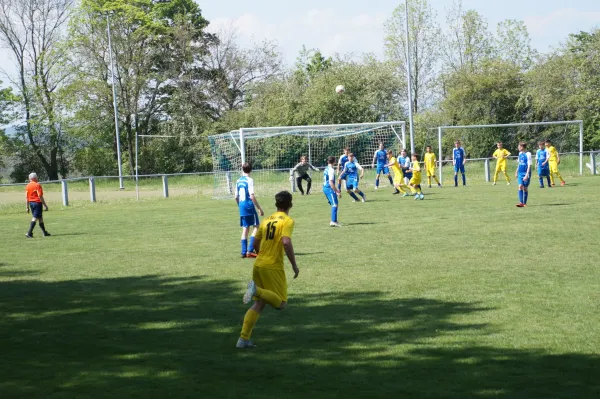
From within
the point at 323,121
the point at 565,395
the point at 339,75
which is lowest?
the point at 565,395

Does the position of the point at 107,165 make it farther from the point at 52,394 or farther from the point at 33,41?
the point at 52,394

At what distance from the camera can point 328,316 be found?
9047 mm

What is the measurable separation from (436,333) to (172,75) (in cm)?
4995

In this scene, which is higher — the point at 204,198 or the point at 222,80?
the point at 222,80

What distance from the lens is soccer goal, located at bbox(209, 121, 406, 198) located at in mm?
34575

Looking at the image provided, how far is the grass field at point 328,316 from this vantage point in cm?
652

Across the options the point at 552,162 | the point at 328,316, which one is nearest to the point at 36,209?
the point at 328,316

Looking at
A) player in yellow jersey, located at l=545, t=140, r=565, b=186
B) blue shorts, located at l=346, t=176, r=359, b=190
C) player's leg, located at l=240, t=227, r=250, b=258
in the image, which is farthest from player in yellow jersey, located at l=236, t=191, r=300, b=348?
player in yellow jersey, located at l=545, t=140, r=565, b=186

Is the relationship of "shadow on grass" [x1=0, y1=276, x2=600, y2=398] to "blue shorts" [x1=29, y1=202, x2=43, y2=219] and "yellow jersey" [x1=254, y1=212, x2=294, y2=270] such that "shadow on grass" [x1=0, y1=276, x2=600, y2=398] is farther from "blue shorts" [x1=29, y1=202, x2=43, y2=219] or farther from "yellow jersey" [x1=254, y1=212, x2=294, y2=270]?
"blue shorts" [x1=29, y1=202, x2=43, y2=219]

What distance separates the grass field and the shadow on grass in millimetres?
27


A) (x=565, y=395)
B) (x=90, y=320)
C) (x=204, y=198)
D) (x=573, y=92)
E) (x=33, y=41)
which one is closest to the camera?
(x=565, y=395)

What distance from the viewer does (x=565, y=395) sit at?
5.91 metres

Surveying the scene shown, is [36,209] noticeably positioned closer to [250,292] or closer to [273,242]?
[273,242]

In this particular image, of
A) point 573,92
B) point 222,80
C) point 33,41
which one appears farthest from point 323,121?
point 33,41
